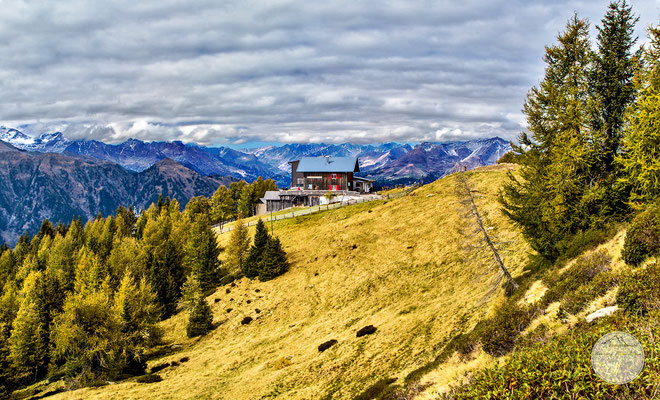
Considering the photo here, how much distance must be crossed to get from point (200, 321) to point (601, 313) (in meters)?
A: 47.1

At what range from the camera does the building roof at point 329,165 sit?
12125cm

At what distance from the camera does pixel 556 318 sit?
54.0ft

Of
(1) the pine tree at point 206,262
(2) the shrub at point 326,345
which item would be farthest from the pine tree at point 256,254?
(2) the shrub at point 326,345

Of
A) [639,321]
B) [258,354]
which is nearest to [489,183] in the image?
[258,354]

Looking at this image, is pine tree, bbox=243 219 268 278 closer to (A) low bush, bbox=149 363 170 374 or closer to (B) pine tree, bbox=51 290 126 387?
(B) pine tree, bbox=51 290 126 387

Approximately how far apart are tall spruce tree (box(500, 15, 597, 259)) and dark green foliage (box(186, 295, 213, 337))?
1589 inches

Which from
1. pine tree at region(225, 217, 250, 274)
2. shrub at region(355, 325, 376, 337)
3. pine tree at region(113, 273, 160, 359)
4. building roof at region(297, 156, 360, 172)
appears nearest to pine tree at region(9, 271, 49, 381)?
pine tree at region(113, 273, 160, 359)

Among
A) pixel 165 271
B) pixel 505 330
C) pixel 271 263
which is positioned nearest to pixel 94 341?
pixel 271 263

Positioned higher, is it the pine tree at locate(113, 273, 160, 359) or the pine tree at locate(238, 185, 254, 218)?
the pine tree at locate(238, 185, 254, 218)

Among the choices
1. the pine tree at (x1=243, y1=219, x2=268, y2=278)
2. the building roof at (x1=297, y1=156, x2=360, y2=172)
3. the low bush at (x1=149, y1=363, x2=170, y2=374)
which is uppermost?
the building roof at (x1=297, y1=156, x2=360, y2=172)

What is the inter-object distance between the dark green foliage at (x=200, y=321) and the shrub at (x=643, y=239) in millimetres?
46202

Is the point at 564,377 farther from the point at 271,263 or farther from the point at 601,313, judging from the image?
the point at 271,263

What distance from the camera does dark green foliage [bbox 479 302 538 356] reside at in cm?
1695

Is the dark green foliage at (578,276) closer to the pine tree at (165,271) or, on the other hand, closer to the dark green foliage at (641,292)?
the dark green foliage at (641,292)
